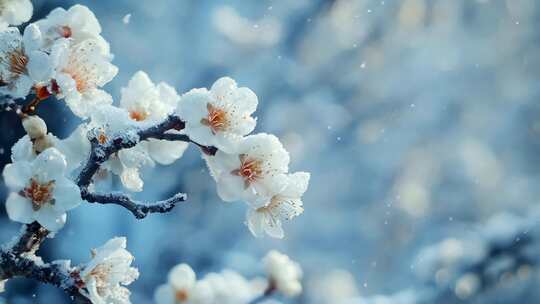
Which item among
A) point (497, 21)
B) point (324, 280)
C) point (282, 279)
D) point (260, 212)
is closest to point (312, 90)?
point (324, 280)

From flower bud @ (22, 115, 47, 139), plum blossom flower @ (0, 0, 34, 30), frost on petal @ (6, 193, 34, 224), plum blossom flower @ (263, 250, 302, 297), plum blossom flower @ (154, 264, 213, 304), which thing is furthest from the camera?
plum blossom flower @ (263, 250, 302, 297)

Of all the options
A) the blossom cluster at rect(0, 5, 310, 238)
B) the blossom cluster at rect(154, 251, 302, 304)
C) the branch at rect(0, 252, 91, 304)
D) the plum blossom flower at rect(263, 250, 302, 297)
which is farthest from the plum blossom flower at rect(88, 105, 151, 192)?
the plum blossom flower at rect(263, 250, 302, 297)

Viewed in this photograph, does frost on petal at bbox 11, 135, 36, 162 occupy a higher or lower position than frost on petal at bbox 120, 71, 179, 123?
lower

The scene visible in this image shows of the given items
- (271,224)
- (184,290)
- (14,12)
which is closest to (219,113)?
(271,224)

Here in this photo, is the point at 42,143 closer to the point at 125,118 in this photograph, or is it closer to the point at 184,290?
the point at 125,118

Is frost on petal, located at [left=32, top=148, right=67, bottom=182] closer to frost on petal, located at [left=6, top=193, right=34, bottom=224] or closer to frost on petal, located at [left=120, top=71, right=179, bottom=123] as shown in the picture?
frost on petal, located at [left=6, top=193, right=34, bottom=224]

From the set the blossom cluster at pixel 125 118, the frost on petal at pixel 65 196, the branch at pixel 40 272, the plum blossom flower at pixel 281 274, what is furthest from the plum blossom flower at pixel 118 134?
the plum blossom flower at pixel 281 274

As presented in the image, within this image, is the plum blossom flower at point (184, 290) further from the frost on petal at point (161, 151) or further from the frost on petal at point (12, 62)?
the frost on petal at point (12, 62)
